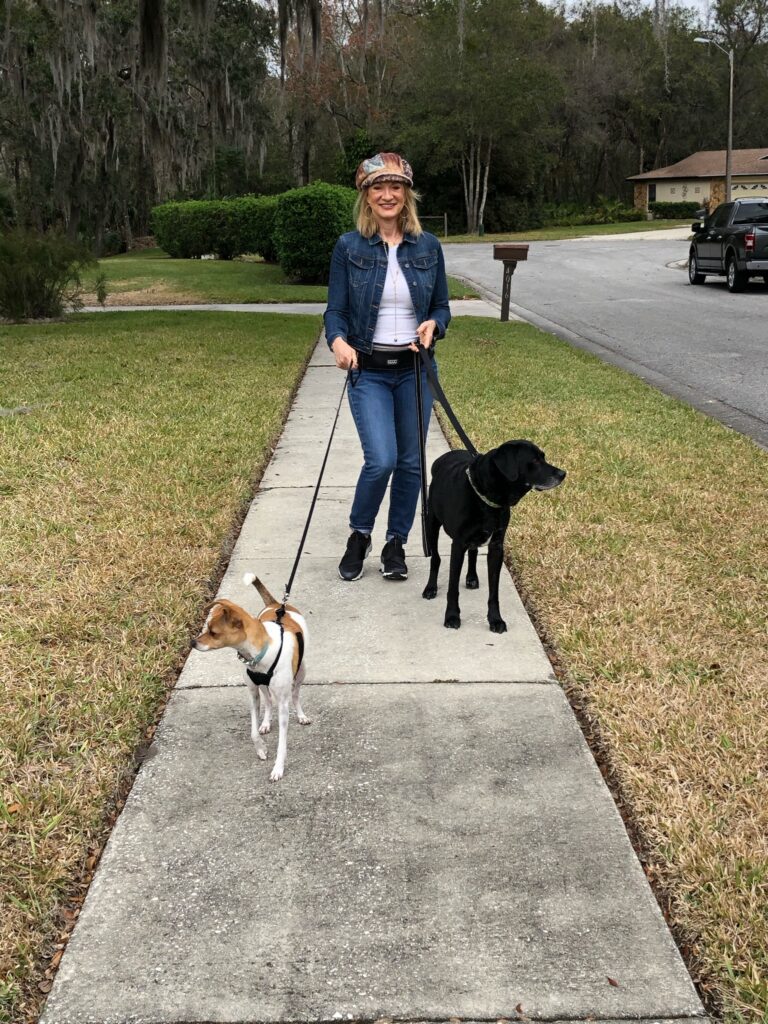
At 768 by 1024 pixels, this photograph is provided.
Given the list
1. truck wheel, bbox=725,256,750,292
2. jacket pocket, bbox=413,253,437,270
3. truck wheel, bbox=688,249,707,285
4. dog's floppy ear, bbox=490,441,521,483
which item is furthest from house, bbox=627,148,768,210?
dog's floppy ear, bbox=490,441,521,483

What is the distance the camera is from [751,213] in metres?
20.3

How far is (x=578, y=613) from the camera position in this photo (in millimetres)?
4484

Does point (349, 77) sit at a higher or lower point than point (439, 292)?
higher

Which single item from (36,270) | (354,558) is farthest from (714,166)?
(354,558)

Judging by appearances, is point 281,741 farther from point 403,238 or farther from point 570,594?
point 403,238

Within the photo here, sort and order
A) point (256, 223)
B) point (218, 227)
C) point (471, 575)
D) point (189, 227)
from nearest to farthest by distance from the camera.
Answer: point (471, 575)
point (256, 223)
point (218, 227)
point (189, 227)

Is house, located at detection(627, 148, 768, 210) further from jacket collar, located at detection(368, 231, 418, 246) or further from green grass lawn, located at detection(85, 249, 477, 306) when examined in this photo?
jacket collar, located at detection(368, 231, 418, 246)

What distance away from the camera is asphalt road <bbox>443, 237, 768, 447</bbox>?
10469 mm

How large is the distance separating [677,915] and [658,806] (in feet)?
1.53

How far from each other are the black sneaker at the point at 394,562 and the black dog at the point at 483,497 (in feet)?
1.33

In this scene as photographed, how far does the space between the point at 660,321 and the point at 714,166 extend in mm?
53839

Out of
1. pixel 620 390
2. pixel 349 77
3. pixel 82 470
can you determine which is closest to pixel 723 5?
pixel 349 77

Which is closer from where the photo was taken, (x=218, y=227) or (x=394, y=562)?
(x=394, y=562)

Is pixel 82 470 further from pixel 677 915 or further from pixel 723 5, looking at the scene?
pixel 723 5
